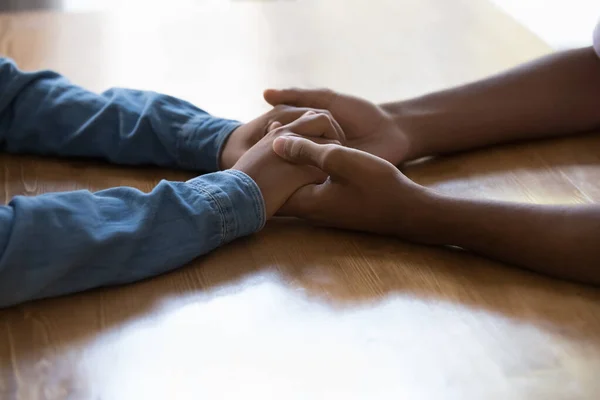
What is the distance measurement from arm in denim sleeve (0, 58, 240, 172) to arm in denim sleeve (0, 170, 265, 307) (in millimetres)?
174

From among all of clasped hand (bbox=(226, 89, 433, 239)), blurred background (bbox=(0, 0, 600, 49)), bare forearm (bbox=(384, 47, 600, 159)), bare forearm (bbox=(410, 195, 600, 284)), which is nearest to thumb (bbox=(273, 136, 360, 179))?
clasped hand (bbox=(226, 89, 433, 239))

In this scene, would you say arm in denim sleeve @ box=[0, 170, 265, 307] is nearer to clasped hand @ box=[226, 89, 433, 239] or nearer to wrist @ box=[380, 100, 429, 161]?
clasped hand @ box=[226, 89, 433, 239]

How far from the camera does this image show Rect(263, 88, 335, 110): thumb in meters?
1.11

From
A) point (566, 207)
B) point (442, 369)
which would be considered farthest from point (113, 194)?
point (566, 207)

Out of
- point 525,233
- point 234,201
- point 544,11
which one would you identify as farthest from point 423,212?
point 544,11

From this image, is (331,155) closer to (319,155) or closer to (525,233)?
(319,155)

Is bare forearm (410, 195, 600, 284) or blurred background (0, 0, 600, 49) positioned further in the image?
blurred background (0, 0, 600, 49)

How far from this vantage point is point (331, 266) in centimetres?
93

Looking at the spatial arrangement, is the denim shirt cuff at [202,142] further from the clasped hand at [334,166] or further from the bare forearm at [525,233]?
the bare forearm at [525,233]

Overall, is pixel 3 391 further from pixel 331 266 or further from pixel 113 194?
pixel 331 266

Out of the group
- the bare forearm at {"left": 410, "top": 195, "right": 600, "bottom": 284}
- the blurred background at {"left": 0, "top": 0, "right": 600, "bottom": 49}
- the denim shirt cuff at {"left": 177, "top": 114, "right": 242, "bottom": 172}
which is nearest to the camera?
the bare forearm at {"left": 410, "top": 195, "right": 600, "bottom": 284}

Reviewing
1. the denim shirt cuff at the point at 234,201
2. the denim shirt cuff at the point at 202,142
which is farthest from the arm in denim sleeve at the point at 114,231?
the denim shirt cuff at the point at 202,142

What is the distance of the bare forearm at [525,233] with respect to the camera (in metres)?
0.87

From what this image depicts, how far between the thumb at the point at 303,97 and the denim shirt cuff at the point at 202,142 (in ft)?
0.24
